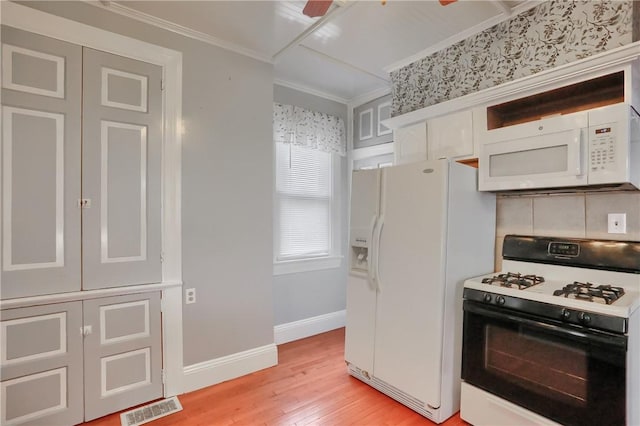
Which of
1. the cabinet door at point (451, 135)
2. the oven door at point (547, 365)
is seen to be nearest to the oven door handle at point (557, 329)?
the oven door at point (547, 365)

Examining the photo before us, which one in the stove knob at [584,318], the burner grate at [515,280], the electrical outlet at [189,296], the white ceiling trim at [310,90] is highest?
the white ceiling trim at [310,90]

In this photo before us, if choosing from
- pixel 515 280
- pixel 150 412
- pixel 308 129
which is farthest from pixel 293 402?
pixel 308 129

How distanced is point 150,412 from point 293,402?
0.95 m

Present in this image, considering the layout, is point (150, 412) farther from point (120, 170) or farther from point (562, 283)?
point (562, 283)

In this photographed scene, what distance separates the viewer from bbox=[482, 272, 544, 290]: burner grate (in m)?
1.91

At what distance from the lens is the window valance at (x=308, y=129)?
3.37 m

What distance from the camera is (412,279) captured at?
2.17m

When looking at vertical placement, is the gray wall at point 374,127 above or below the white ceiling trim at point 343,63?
below

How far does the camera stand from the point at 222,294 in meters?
2.59

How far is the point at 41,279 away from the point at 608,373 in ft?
10.0

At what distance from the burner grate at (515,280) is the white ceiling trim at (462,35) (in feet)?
5.92

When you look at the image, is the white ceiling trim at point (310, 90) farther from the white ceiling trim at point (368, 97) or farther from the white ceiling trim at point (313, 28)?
the white ceiling trim at point (313, 28)

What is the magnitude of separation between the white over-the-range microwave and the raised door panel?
392 millimetres

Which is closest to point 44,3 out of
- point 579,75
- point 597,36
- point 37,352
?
point 37,352
